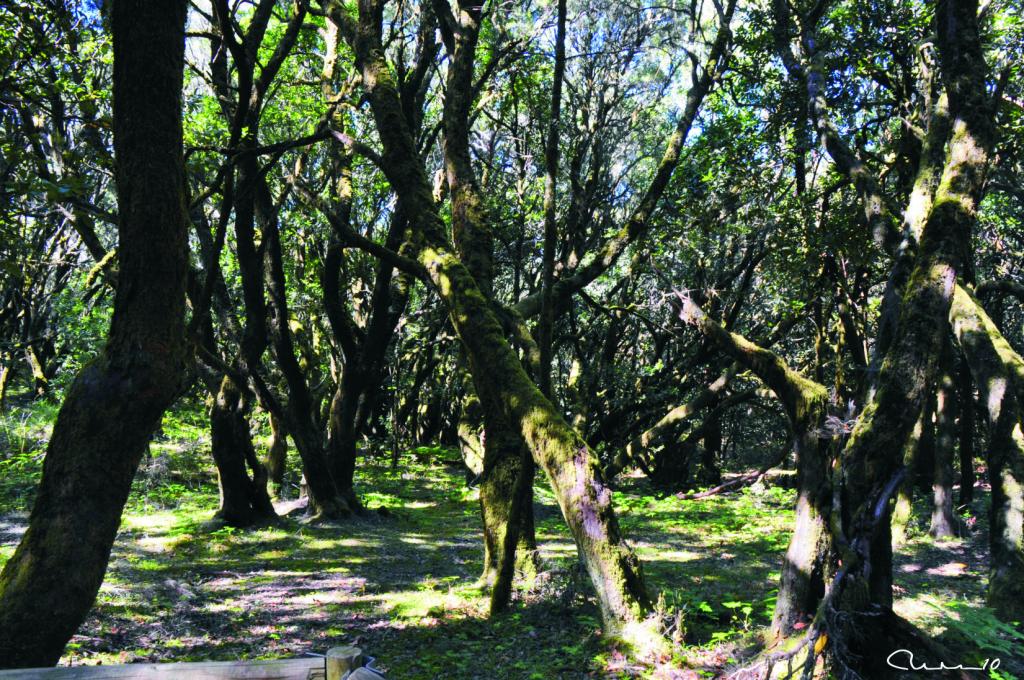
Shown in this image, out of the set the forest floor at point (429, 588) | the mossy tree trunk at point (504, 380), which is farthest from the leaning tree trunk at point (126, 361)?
the mossy tree trunk at point (504, 380)

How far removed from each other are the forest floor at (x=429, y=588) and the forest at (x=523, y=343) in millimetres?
59

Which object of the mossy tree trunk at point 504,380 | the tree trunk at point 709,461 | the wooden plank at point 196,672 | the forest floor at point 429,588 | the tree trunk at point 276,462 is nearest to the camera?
the wooden plank at point 196,672

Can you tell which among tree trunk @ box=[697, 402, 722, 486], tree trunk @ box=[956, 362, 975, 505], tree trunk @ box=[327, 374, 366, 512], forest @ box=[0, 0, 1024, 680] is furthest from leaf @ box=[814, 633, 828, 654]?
tree trunk @ box=[697, 402, 722, 486]

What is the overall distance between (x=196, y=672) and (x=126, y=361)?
2.02 meters

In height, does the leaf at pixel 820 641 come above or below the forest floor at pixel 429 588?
above

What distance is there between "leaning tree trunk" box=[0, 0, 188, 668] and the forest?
0.6 inches

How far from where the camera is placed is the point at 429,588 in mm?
7551

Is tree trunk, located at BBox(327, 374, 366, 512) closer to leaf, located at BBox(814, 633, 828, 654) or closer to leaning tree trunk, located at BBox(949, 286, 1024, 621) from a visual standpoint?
leaning tree trunk, located at BBox(949, 286, 1024, 621)

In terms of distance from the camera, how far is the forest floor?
5496 mm

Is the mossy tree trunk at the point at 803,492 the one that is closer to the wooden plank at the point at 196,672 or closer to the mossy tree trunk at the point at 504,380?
the mossy tree trunk at the point at 504,380

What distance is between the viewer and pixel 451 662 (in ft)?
18.3

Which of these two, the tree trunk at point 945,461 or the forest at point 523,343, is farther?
the tree trunk at point 945,461

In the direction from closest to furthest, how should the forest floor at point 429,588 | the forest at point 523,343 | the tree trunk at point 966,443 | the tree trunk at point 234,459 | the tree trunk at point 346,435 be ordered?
the forest at point 523,343 < the forest floor at point 429,588 < the tree trunk at point 234,459 < the tree trunk at point 346,435 < the tree trunk at point 966,443

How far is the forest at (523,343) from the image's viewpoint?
442cm
